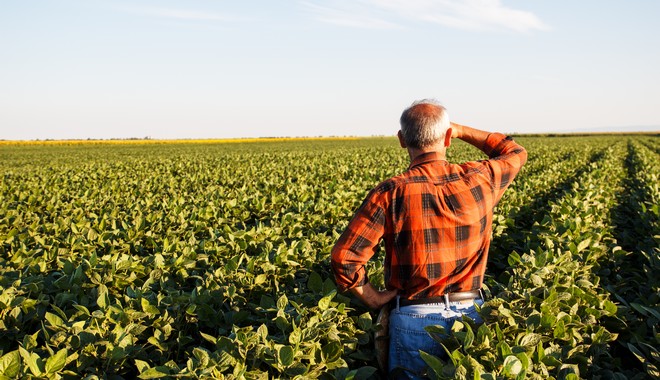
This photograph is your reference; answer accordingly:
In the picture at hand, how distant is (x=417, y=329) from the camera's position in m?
2.64

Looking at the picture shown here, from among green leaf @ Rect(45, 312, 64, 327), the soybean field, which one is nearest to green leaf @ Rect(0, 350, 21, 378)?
the soybean field

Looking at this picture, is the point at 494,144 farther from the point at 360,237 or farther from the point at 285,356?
the point at 285,356

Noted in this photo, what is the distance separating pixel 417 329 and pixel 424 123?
111cm

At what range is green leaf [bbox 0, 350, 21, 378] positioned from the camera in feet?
7.18

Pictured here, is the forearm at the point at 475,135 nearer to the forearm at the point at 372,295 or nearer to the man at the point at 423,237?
the man at the point at 423,237

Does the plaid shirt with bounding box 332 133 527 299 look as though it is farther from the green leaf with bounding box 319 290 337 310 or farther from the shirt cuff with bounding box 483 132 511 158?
the shirt cuff with bounding box 483 132 511 158

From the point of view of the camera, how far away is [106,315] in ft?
9.27

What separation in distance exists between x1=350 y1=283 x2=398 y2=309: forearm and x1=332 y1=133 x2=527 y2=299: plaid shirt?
1.7 inches

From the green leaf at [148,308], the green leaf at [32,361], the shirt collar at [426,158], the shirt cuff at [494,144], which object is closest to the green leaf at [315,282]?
the green leaf at [148,308]

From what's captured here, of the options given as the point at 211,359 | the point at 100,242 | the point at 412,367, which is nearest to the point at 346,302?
the point at 412,367

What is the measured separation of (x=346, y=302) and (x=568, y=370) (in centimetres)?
125

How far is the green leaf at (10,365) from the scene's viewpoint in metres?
2.19

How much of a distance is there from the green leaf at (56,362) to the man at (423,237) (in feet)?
4.54

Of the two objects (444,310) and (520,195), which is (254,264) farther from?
(520,195)
